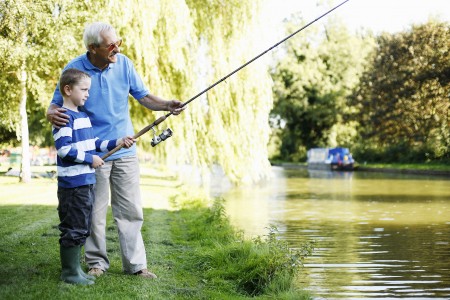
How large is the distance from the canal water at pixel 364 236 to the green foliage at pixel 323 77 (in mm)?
32308

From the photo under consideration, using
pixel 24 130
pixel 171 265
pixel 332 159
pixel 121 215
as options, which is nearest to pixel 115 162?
pixel 121 215

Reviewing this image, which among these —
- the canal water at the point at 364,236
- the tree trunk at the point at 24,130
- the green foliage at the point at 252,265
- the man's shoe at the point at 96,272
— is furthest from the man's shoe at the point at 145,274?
the tree trunk at the point at 24,130

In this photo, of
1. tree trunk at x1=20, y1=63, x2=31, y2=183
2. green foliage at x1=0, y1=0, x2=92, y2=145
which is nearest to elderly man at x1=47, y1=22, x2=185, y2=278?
green foliage at x1=0, y1=0, x2=92, y2=145

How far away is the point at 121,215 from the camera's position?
215 inches

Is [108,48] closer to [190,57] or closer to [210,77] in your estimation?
[190,57]

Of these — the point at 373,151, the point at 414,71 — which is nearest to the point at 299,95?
the point at 373,151

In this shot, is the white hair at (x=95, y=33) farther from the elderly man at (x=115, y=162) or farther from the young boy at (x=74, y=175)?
the young boy at (x=74, y=175)

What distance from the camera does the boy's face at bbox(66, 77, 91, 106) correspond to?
4930mm

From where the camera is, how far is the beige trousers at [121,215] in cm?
539


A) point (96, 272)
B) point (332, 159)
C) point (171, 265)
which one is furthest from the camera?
point (332, 159)

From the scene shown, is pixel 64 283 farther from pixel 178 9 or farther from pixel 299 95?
pixel 299 95

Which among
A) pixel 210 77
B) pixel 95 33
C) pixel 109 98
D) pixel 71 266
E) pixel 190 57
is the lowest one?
pixel 71 266

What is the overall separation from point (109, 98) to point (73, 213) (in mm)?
987

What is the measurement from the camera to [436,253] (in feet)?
28.3
